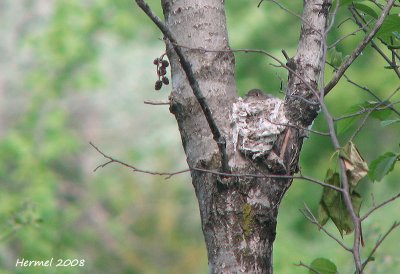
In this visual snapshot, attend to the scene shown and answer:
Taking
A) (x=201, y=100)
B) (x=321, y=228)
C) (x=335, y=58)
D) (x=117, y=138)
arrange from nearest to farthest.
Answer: (x=321, y=228) < (x=201, y=100) < (x=335, y=58) < (x=117, y=138)

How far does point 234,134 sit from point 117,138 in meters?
13.2

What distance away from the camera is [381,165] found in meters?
2.27

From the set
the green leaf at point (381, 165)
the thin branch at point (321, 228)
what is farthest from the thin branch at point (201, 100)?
the green leaf at point (381, 165)

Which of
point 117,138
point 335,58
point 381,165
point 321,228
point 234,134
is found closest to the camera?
point 321,228

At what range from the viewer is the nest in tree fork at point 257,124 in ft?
7.62

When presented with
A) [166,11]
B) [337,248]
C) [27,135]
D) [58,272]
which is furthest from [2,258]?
[27,135]

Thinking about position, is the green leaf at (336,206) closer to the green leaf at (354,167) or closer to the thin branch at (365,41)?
the green leaf at (354,167)

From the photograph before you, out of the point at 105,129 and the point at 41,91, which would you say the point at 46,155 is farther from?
the point at 105,129

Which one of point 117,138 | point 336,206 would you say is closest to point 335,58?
point 336,206

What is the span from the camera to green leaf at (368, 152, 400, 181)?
226 cm

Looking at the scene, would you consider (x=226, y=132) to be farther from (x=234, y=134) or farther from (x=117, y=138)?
(x=117, y=138)

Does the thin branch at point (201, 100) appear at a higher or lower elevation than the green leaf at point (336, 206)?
higher

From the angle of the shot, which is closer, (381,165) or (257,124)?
(381,165)

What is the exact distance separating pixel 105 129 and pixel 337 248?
9.80m
